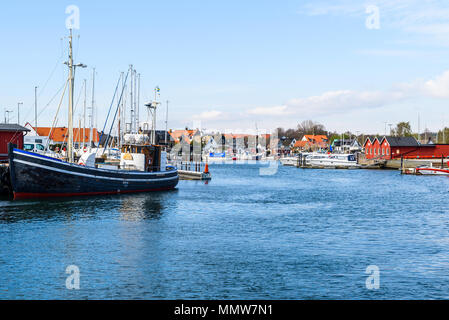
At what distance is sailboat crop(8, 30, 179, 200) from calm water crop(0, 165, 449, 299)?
219 centimetres

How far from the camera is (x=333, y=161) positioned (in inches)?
4811

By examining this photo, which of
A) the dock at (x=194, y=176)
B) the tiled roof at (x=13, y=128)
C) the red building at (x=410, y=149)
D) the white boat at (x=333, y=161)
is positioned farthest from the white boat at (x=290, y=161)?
the tiled roof at (x=13, y=128)

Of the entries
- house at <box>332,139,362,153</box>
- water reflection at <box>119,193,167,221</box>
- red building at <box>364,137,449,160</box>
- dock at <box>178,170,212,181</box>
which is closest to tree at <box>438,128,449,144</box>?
house at <box>332,139,362,153</box>

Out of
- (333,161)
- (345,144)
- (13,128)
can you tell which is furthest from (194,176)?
(345,144)

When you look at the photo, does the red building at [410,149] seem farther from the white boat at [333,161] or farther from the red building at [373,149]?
the white boat at [333,161]

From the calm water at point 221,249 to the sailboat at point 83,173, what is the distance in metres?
2.19

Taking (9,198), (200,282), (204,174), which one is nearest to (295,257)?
(200,282)

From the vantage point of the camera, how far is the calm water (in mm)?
18266

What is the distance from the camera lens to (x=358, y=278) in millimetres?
19750

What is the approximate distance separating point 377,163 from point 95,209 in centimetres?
8277

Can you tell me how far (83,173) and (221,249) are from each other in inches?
984

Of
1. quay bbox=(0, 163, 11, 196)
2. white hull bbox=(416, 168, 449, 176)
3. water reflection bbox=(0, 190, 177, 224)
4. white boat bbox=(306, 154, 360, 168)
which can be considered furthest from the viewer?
white boat bbox=(306, 154, 360, 168)

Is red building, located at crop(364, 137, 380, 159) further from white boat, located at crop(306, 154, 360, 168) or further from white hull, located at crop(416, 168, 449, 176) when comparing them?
white hull, located at crop(416, 168, 449, 176)
